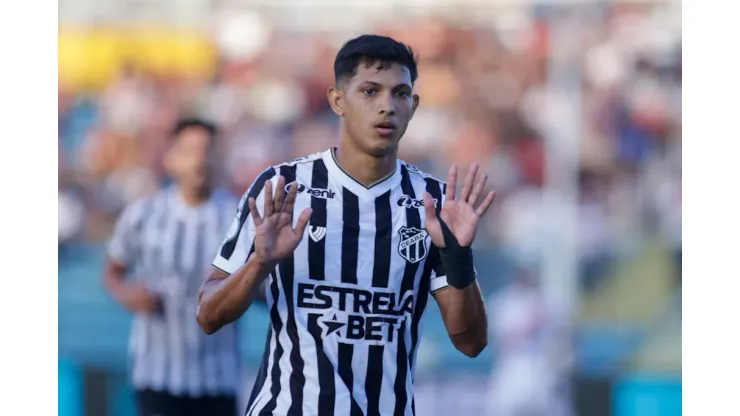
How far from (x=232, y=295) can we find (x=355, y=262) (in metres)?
0.37

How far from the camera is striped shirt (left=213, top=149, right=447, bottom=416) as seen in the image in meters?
2.48

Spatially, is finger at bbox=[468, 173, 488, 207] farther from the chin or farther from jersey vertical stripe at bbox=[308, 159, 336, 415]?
jersey vertical stripe at bbox=[308, 159, 336, 415]

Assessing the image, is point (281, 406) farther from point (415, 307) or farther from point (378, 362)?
point (415, 307)

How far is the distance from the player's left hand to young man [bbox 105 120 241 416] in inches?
91.0

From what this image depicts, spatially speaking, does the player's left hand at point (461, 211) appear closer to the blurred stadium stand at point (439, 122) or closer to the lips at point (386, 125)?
the lips at point (386, 125)

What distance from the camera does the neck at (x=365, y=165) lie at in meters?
2.67

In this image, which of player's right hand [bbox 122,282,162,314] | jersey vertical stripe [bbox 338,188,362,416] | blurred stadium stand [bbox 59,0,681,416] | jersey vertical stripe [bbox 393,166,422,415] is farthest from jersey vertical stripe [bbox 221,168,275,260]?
blurred stadium stand [bbox 59,0,681,416]

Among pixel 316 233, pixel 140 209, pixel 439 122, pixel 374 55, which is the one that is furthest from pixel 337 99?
pixel 439 122

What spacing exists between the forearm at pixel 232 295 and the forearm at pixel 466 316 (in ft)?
1.58

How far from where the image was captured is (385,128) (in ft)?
8.36

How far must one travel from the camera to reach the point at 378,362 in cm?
251

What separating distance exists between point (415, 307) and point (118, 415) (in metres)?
4.26

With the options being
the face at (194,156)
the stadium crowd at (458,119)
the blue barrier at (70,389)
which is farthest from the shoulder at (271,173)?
the stadium crowd at (458,119)

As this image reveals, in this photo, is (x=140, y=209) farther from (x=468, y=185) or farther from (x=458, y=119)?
(x=458, y=119)
